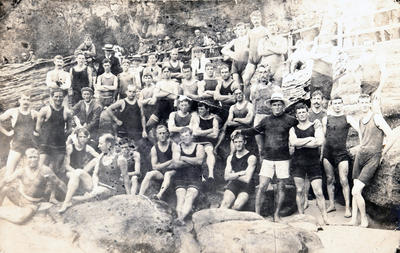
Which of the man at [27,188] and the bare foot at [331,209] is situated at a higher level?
the man at [27,188]

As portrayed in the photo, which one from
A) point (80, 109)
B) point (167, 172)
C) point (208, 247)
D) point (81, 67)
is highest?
point (81, 67)

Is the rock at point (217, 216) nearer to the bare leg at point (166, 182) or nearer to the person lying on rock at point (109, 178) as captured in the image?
the bare leg at point (166, 182)

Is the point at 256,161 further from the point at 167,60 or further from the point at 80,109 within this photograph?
the point at 80,109

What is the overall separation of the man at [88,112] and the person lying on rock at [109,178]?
35 cm

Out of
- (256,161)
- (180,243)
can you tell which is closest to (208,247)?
(180,243)

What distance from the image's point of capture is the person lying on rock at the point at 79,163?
6.10 metres

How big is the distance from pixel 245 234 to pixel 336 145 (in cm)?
155

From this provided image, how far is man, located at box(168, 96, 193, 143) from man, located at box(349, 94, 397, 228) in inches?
83.3

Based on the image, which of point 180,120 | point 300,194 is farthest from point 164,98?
point 300,194

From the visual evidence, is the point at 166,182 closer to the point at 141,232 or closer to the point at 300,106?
the point at 141,232

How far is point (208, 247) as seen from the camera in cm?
577

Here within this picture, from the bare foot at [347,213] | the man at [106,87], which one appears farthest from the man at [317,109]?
the man at [106,87]

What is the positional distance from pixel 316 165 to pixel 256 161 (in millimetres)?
731

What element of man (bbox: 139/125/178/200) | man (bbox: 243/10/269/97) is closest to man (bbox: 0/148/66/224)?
man (bbox: 139/125/178/200)
